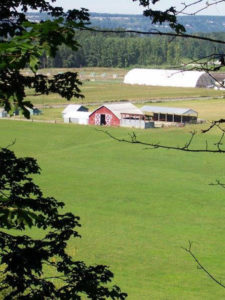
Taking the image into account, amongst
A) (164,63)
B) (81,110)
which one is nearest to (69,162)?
(81,110)

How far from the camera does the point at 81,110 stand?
6488cm

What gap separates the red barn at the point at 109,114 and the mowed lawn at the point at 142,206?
→ 8.77 metres

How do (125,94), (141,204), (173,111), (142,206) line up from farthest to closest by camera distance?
(125,94)
(173,111)
(141,204)
(142,206)

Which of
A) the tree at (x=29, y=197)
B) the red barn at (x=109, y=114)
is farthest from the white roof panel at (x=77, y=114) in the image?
the tree at (x=29, y=197)

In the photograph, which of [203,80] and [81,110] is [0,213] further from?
[203,80]

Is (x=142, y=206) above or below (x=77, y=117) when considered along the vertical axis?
below

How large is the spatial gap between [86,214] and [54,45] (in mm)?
20604

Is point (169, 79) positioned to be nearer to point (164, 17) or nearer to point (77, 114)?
point (77, 114)

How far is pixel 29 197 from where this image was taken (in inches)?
361

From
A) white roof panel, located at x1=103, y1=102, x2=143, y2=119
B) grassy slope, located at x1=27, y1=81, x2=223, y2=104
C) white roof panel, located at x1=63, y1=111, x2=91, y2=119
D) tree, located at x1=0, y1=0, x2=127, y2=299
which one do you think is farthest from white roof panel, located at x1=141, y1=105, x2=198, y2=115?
tree, located at x1=0, y1=0, x2=127, y2=299

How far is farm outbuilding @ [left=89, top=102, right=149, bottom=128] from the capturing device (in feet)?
188

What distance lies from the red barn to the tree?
47.2 metres

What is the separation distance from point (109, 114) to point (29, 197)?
49638mm

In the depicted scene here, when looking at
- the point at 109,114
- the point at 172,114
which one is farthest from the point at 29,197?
the point at 172,114
